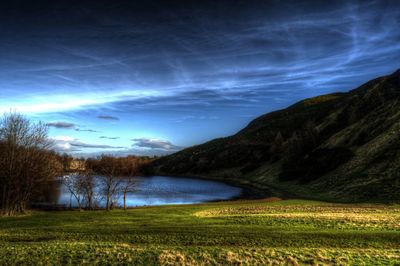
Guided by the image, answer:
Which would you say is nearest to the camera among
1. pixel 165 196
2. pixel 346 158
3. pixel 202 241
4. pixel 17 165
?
pixel 202 241

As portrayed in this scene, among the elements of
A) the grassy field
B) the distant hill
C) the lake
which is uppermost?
the distant hill

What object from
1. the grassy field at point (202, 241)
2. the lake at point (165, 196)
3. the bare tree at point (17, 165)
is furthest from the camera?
the lake at point (165, 196)

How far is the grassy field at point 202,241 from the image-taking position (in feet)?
60.1

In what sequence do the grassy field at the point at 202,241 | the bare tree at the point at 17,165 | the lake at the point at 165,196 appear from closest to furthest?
the grassy field at the point at 202,241
the bare tree at the point at 17,165
the lake at the point at 165,196

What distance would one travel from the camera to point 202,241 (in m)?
23.7

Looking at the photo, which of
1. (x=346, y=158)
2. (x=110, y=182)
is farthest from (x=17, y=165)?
(x=346, y=158)

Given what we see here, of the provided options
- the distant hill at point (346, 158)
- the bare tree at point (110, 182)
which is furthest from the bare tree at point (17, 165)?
the distant hill at point (346, 158)

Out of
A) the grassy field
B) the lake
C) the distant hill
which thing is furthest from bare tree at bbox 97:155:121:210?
the distant hill

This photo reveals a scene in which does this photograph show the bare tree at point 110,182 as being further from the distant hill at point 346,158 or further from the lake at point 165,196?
the distant hill at point 346,158

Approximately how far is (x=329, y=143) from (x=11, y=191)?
86.3 m

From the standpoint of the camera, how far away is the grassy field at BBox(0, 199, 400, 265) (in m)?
18.3

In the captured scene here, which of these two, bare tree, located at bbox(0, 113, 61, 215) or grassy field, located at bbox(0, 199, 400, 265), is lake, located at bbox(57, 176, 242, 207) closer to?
bare tree, located at bbox(0, 113, 61, 215)

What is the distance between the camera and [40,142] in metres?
57.4

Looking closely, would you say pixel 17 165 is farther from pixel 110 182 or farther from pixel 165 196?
pixel 165 196
